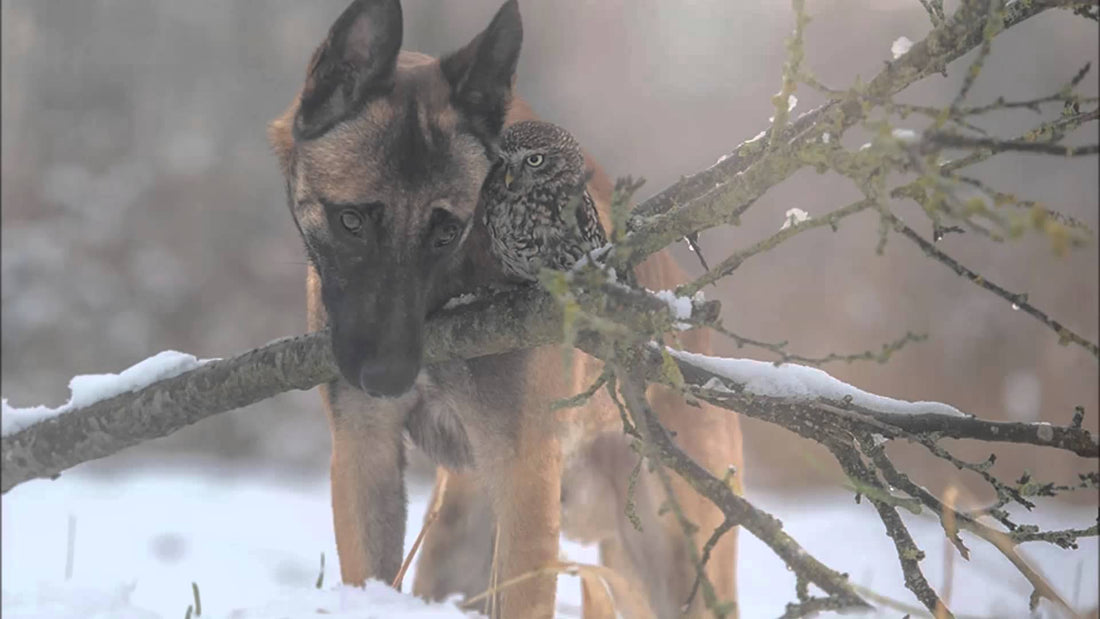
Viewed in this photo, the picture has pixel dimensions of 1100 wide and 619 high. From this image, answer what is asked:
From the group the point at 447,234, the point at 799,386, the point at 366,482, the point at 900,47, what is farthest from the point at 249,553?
the point at 900,47

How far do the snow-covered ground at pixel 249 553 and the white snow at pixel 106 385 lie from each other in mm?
586

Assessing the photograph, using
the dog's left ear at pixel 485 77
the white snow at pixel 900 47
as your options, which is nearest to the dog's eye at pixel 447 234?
the dog's left ear at pixel 485 77

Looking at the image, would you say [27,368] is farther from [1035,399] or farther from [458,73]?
[1035,399]

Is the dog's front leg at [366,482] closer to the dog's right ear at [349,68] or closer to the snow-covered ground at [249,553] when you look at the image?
the snow-covered ground at [249,553]

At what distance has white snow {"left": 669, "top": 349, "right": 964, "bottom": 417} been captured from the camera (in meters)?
1.99

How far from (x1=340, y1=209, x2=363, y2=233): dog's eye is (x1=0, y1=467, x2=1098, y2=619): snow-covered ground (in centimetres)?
107

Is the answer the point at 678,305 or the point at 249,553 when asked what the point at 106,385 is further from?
the point at 249,553

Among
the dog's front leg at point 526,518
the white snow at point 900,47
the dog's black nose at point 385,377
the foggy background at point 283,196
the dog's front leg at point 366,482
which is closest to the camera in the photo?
the white snow at point 900,47

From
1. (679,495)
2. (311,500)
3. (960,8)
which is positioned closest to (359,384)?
(960,8)

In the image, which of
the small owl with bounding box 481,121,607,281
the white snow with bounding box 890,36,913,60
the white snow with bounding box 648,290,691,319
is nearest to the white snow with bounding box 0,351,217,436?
the small owl with bounding box 481,121,607,281

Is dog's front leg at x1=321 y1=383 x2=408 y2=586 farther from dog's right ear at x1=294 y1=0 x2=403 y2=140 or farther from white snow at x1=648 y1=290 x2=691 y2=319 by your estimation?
white snow at x1=648 y1=290 x2=691 y2=319

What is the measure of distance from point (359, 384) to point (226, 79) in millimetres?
8721

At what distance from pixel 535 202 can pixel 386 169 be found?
381mm

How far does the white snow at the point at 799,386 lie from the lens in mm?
1990
